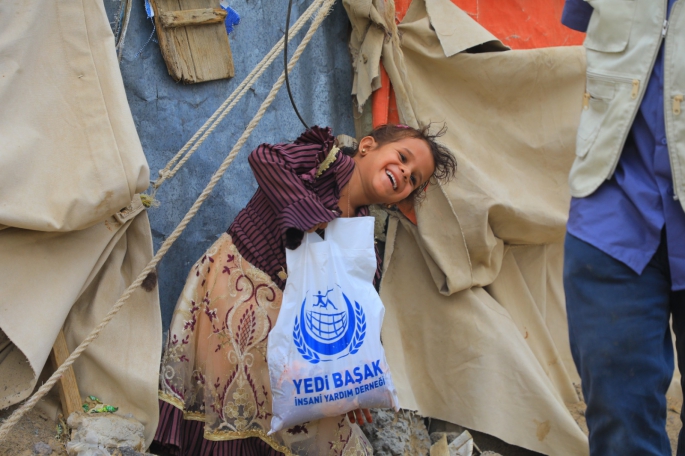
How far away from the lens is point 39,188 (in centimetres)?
185

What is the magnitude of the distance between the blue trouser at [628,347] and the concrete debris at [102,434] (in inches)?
52.1

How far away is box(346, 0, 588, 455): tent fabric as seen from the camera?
9.42 ft

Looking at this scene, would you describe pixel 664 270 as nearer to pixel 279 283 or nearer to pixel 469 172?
pixel 279 283

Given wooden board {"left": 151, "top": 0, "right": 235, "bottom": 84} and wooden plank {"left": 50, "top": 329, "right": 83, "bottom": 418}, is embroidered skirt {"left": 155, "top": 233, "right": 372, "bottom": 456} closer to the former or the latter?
wooden plank {"left": 50, "top": 329, "right": 83, "bottom": 418}

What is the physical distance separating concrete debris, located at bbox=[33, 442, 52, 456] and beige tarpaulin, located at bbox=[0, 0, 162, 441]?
147 mm

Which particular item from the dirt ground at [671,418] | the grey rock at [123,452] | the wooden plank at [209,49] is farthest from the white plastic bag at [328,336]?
the dirt ground at [671,418]

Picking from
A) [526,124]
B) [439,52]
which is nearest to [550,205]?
[526,124]

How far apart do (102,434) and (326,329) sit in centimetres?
73

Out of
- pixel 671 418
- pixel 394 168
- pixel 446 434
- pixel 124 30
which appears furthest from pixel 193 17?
pixel 671 418

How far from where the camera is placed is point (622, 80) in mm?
1698

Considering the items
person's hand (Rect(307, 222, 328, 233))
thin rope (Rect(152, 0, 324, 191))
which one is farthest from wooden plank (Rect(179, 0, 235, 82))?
person's hand (Rect(307, 222, 328, 233))

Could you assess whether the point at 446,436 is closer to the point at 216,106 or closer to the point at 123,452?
the point at 123,452

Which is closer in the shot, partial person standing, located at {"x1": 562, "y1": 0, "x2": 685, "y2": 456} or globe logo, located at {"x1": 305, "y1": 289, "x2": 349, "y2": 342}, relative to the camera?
partial person standing, located at {"x1": 562, "y1": 0, "x2": 685, "y2": 456}

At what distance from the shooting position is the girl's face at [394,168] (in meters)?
2.34
